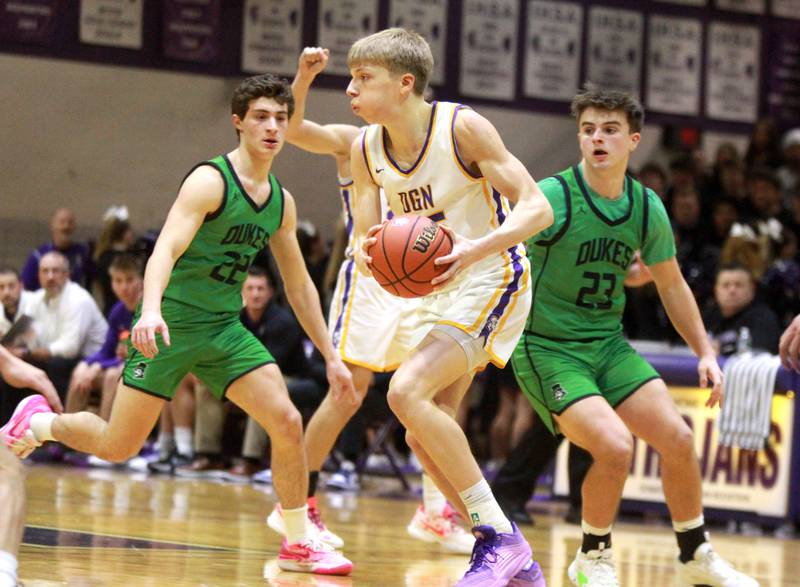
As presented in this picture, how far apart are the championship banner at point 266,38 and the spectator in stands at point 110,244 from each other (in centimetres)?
156

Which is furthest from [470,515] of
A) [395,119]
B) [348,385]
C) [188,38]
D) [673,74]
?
[673,74]

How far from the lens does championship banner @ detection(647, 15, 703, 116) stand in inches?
481

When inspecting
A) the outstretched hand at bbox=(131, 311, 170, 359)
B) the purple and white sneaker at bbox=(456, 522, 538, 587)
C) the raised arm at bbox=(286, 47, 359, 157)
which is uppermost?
the raised arm at bbox=(286, 47, 359, 157)

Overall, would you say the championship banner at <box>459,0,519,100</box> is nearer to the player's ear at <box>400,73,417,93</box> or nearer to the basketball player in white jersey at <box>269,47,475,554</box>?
the basketball player in white jersey at <box>269,47,475,554</box>

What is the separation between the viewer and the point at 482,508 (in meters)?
4.69

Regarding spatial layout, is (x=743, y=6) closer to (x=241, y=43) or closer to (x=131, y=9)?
(x=241, y=43)

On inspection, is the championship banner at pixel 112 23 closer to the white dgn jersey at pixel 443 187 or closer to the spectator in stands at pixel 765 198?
the spectator in stands at pixel 765 198

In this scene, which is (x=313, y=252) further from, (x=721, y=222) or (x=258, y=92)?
(x=258, y=92)

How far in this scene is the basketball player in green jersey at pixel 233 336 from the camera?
5.30 m

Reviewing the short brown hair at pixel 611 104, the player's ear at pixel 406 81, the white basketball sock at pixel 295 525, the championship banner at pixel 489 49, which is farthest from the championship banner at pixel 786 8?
the white basketball sock at pixel 295 525

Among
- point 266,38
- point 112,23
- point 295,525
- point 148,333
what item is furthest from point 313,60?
point 266,38

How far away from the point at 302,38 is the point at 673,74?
339cm

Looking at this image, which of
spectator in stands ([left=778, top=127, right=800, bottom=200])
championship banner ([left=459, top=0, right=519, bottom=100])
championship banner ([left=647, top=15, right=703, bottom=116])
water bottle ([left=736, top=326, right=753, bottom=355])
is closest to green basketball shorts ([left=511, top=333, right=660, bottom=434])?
water bottle ([left=736, top=326, right=753, bottom=355])

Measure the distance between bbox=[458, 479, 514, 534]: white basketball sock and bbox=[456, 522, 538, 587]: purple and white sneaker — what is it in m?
0.02
